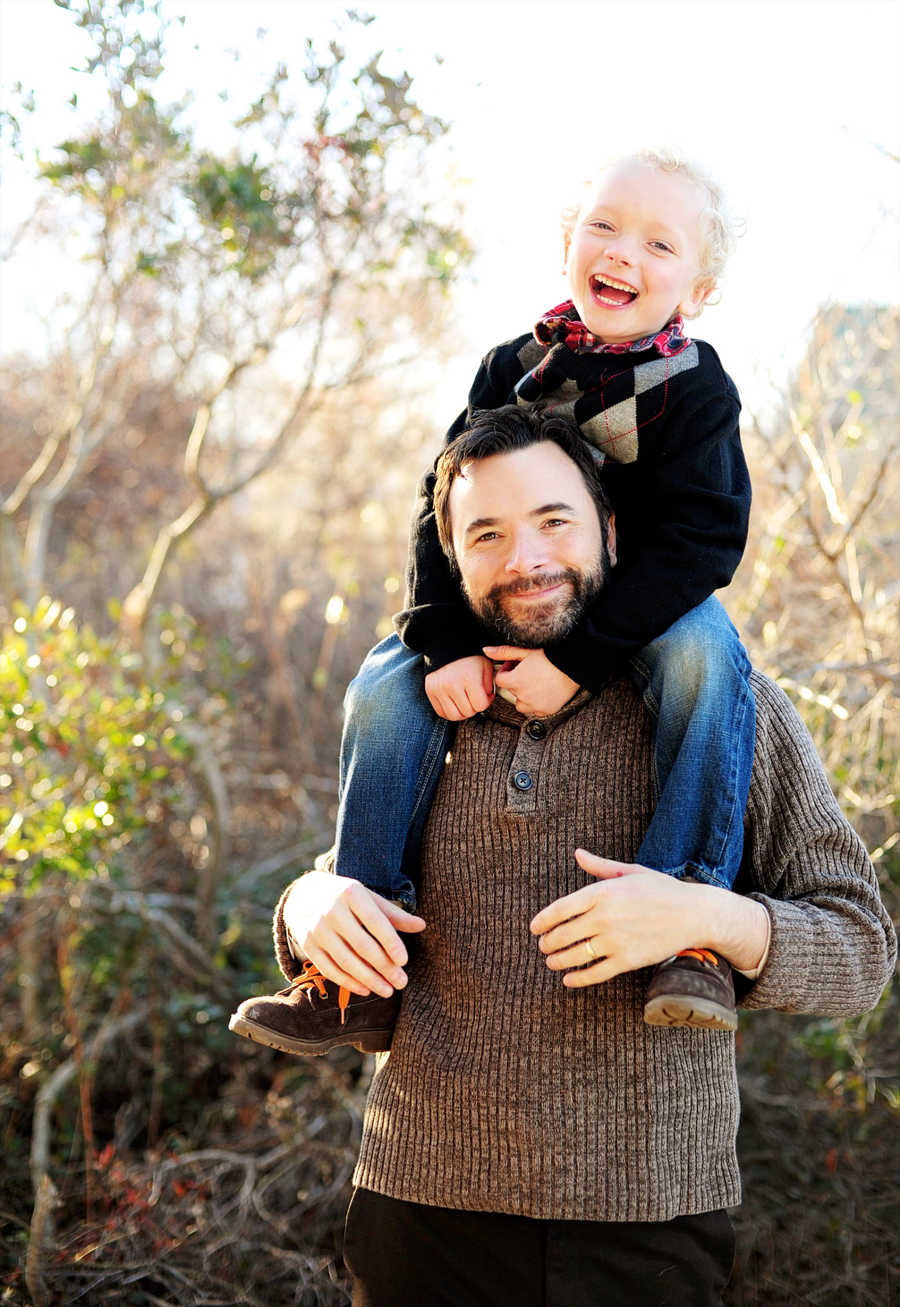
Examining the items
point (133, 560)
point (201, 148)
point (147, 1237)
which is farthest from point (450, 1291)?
point (133, 560)

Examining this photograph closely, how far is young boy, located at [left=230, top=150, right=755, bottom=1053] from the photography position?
1.58 m

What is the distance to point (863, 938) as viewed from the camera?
1546mm

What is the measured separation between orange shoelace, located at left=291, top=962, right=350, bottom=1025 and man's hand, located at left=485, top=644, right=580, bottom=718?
22.4 inches

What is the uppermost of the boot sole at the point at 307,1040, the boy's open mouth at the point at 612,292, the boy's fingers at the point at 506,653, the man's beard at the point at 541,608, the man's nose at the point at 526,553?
the boy's open mouth at the point at 612,292

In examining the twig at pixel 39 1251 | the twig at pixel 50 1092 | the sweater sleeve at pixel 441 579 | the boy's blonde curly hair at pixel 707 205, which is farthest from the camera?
the twig at pixel 50 1092

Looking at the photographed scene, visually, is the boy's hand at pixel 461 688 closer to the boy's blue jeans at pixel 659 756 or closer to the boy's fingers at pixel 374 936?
the boy's blue jeans at pixel 659 756

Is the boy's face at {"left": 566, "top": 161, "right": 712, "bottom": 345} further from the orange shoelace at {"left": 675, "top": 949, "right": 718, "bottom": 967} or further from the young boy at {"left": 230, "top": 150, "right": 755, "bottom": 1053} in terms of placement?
the orange shoelace at {"left": 675, "top": 949, "right": 718, "bottom": 967}

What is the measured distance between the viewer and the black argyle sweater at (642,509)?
168cm

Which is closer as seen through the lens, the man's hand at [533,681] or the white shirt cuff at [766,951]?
the white shirt cuff at [766,951]

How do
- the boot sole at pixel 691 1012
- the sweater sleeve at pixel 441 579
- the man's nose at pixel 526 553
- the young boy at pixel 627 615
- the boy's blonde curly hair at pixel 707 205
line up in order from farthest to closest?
the boy's blonde curly hair at pixel 707 205, the sweater sleeve at pixel 441 579, the man's nose at pixel 526 553, the young boy at pixel 627 615, the boot sole at pixel 691 1012

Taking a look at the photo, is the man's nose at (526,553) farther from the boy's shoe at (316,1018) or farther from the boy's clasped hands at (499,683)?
the boy's shoe at (316,1018)

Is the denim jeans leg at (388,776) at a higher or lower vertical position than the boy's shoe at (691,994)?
higher

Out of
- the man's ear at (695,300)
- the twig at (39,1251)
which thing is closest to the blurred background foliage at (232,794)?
the twig at (39,1251)

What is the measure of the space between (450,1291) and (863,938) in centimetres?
85
